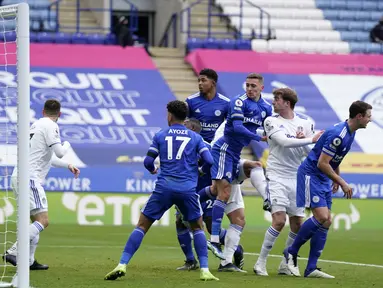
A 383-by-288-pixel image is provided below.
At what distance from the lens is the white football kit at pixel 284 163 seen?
11.7 metres

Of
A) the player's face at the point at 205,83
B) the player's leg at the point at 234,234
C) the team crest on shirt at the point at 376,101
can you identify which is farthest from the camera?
the team crest on shirt at the point at 376,101

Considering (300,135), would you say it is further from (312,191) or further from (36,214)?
(36,214)

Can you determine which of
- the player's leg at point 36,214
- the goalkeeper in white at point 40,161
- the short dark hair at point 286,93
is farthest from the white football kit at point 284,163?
the player's leg at point 36,214

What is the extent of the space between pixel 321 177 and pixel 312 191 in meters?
0.18

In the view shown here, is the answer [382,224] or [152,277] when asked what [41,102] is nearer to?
[382,224]

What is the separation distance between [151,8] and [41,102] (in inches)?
297

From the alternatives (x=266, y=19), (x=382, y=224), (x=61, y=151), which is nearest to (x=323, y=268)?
(x=61, y=151)

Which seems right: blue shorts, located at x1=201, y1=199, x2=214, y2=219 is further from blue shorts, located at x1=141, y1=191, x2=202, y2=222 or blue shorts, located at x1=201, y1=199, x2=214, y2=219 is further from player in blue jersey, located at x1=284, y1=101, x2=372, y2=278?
blue shorts, located at x1=141, y1=191, x2=202, y2=222

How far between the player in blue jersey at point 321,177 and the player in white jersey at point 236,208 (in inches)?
29.1

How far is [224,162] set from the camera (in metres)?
12.2

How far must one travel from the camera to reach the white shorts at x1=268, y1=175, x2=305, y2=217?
11758mm

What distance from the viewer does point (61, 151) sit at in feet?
36.7

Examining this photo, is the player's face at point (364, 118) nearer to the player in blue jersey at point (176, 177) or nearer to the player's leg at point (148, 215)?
the player in blue jersey at point (176, 177)

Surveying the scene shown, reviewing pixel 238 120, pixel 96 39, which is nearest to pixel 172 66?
pixel 96 39
